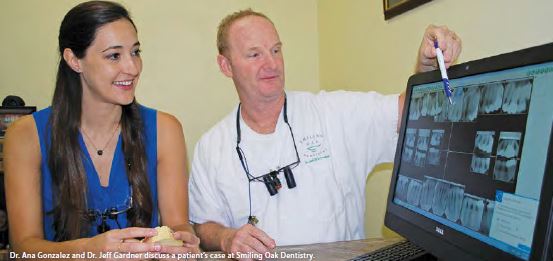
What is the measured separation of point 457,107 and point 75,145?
1224 mm

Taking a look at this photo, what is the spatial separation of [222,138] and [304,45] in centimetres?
143

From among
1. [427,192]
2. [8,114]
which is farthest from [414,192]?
[8,114]

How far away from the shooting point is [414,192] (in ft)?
2.98

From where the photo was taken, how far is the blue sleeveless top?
4.66 feet

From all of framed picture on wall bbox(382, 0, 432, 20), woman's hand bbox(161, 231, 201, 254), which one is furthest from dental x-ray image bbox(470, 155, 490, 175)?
framed picture on wall bbox(382, 0, 432, 20)

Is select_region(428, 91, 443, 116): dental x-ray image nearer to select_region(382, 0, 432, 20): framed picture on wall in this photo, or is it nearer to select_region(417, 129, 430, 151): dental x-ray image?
select_region(417, 129, 430, 151): dental x-ray image

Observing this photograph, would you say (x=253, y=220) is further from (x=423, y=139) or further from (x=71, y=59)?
(x=71, y=59)

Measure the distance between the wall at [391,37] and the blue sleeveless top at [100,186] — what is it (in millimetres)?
1132

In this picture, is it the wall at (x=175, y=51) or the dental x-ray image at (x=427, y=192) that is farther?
the wall at (x=175, y=51)

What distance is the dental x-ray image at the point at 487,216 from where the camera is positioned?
669mm

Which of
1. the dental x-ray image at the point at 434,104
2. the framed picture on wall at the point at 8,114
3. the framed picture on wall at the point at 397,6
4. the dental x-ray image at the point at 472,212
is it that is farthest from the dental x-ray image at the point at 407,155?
the framed picture on wall at the point at 8,114

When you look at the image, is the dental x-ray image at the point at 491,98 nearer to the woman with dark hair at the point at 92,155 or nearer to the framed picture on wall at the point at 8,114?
the woman with dark hair at the point at 92,155

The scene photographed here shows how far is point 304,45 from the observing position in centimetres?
281

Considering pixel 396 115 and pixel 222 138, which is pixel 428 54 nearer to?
pixel 396 115
